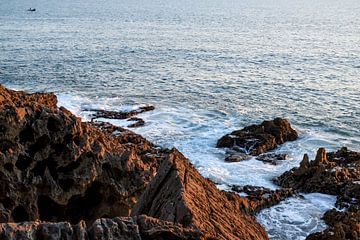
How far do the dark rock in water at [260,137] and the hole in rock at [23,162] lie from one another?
14029 mm

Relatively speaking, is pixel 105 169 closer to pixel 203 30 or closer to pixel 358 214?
pixel 358 214

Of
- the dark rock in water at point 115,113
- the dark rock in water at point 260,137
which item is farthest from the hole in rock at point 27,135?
the dark rock in water at point 115,113

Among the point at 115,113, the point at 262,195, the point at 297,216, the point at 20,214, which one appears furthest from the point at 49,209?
the point at 115,113

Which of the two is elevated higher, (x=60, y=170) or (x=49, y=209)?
(x=60, y=170)

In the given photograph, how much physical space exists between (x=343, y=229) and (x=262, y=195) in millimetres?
4500

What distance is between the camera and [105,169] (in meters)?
8.80

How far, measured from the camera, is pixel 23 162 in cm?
855

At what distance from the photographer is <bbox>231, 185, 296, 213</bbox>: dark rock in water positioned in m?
16.2

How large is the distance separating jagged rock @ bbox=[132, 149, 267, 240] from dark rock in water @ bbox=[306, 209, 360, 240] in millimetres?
6389

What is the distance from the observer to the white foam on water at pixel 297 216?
47.0 ft

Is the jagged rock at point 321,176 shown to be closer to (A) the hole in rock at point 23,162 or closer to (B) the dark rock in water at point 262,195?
(B) the dark rock in water at point 262,195

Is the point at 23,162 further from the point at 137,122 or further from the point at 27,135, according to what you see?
the point at 137,122

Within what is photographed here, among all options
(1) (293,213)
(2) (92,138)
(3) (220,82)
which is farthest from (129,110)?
(2) (92,138)

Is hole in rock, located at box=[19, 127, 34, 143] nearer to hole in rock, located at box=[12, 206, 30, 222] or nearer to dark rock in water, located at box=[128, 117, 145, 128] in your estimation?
hole in rock, located at box=[12, 206, 30, 222]
